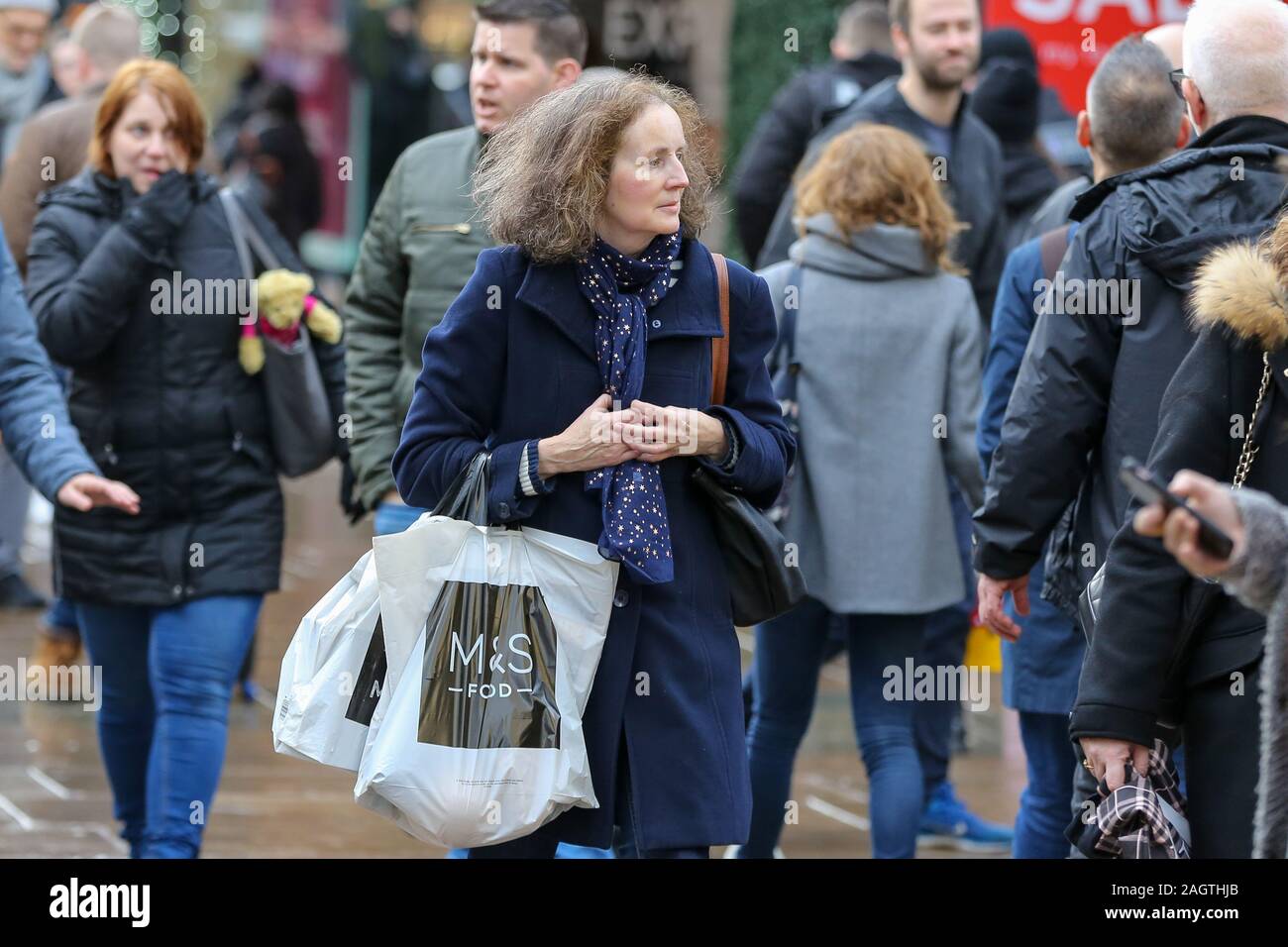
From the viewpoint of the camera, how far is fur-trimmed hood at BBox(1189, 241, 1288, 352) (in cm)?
342

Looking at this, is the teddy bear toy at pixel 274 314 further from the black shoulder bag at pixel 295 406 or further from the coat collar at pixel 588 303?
the coat collar at pixel 588 303

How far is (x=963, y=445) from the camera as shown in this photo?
562 cm

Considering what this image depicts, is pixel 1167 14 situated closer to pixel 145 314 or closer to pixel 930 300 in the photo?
pixel 930 300

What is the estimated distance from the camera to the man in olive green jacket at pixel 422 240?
5.41 metres

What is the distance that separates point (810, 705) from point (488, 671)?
2013mm

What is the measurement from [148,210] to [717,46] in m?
9.54

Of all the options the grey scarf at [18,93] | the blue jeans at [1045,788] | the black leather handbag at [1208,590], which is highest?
the grey scarf at [18,93]

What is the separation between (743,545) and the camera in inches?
162

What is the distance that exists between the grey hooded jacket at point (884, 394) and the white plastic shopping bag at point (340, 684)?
190 cm

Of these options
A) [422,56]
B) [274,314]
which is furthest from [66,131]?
[422,56]

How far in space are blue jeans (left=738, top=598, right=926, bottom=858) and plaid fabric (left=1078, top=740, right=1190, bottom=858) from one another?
1.84 meters

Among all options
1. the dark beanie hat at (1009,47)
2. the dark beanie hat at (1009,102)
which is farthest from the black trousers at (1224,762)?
the dark beanie hat at (1009,47)

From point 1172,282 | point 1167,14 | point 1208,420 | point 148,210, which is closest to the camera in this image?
point 1208,420
